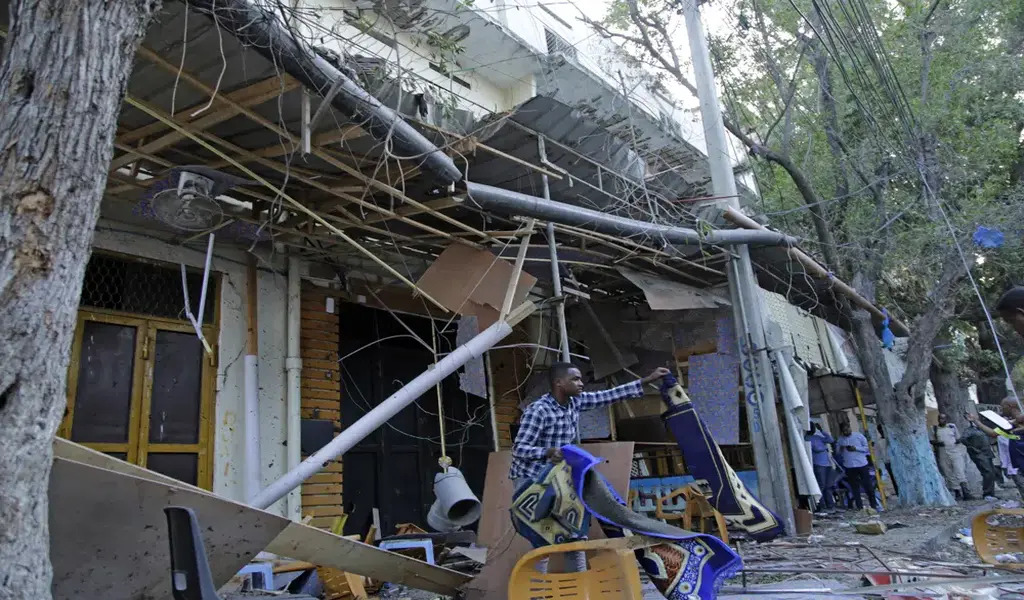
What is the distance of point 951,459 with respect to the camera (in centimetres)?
1309

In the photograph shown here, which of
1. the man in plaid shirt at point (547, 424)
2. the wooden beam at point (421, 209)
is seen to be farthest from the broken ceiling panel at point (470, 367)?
the man in plaid shirt at point (547, 424)

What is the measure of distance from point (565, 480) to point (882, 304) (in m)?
11.7

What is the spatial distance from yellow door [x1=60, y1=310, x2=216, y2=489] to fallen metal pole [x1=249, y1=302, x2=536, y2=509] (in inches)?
52.0

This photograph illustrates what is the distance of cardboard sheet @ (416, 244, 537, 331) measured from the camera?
249 inches

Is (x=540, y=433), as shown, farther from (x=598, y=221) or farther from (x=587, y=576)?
(x=598, y=221)

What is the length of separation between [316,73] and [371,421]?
8.24 feet

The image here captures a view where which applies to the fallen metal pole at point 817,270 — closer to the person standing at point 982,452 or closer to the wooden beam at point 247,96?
the person standing at point 982,452

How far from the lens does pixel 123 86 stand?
2.56 m

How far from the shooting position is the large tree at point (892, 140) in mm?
10391

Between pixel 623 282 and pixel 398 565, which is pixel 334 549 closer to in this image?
pixel 398 565

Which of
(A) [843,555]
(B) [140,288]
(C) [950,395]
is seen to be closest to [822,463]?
(A) [843,555]

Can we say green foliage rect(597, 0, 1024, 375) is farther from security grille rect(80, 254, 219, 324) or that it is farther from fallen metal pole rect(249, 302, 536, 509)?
security grille rect(80, 254, 219, 324)

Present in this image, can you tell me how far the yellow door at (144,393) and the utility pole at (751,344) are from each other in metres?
5.80

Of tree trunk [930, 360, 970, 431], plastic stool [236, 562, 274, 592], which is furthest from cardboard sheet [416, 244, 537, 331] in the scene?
tree trunk [930, 360, 970, 431]
